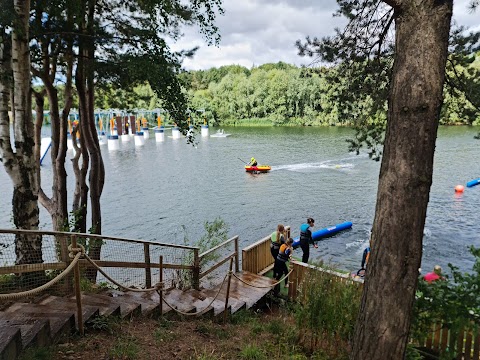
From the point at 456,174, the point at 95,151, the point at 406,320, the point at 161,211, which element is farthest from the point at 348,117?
the point at 456,174

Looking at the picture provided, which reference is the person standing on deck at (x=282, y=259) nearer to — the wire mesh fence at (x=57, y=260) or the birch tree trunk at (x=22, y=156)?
the wire mesh fence at (x=57, y=260)

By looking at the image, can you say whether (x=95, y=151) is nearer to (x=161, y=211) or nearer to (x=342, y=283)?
(x=342, y=283)

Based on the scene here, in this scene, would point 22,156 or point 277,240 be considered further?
point 277,240

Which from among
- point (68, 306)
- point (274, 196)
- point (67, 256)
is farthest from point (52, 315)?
point (274, 196)

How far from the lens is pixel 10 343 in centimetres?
305

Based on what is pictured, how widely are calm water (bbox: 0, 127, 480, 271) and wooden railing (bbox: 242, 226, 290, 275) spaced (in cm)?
452

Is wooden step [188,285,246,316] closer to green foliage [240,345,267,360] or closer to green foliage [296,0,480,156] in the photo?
green foliage [240,345,267,360]

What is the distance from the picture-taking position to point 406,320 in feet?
9.77

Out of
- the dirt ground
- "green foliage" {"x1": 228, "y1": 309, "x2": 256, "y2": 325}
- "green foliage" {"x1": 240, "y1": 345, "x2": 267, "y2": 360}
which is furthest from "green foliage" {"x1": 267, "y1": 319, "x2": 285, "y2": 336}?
"green foliage" {"x1": 240, "y1": 345, "x2": 267, "y2": 360}

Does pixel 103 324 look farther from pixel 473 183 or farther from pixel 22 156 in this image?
pixel 473 183

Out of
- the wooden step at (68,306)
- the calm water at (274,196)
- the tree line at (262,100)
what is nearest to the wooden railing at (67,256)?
the wooden step at (68,306)

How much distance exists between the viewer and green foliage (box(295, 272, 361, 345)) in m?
4.61

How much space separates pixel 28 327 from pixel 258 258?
21.5 ft

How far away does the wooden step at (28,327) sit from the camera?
3.35 metres
